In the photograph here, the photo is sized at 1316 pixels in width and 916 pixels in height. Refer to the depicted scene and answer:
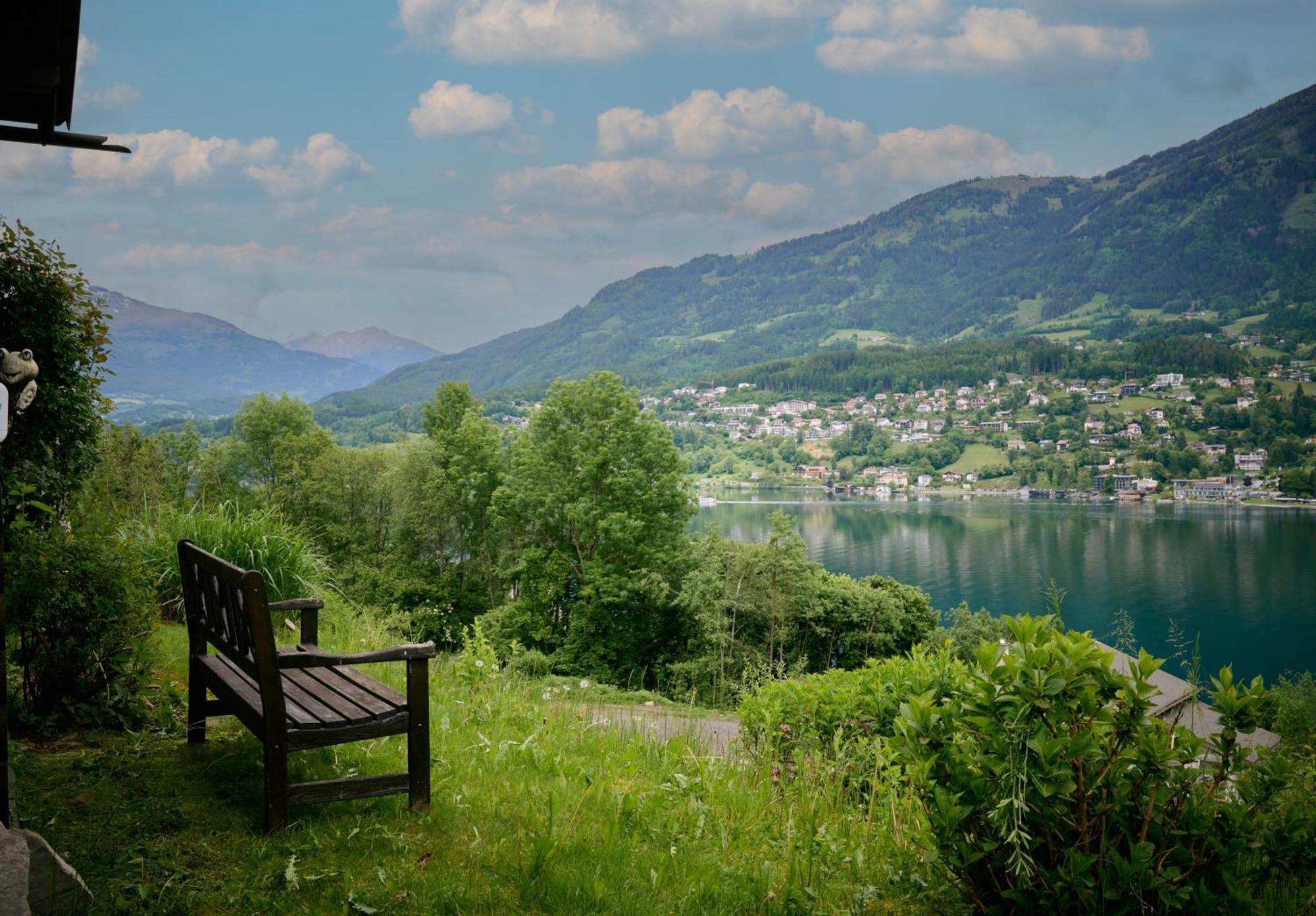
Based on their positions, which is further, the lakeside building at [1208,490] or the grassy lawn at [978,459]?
the grassy lawn at [978,459]

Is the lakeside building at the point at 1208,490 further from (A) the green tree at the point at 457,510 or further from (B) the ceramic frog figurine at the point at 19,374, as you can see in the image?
(B) the ceramic frog figurine at the point at 19,374

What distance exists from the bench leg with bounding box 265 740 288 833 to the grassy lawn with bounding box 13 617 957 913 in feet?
0.18

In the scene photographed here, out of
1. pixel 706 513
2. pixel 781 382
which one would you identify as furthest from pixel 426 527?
pixel 781 382

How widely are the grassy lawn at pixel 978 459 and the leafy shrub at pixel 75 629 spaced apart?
134715mm

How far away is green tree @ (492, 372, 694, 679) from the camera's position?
30250 millimetres

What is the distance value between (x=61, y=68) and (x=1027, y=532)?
9871 cm

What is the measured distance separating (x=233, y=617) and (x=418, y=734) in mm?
911

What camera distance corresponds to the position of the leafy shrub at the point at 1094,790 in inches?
91.7

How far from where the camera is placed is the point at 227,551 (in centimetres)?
758

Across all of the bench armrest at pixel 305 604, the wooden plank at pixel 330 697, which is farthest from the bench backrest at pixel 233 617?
the bench armrest at pixel 305 604

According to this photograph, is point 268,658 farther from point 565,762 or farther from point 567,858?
point 565,762

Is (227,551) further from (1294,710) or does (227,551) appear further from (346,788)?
(1294,710)

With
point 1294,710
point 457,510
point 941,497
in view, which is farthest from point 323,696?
point 941,497

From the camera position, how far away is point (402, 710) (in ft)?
11.4
